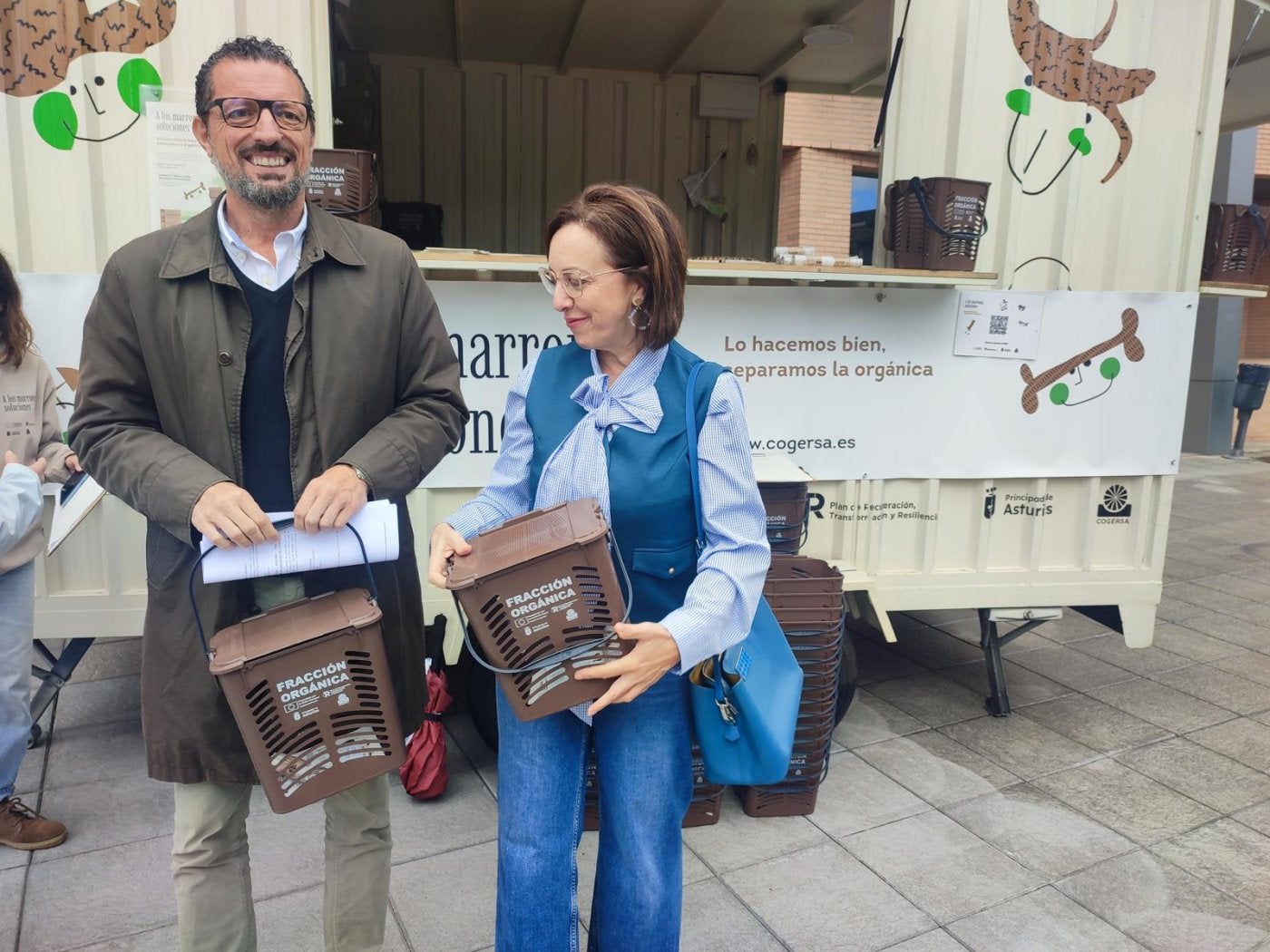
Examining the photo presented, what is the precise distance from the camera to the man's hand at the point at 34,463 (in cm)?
259

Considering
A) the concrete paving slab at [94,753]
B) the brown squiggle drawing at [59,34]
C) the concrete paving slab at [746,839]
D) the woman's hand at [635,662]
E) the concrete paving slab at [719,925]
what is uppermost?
the brown squiggle drawing at [59,34]

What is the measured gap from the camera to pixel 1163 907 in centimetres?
266

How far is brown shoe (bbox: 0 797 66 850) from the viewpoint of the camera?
9.20 feet

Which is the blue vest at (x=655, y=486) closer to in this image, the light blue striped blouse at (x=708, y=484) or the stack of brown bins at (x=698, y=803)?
the light blue striped blouse at (x=708, y=484)

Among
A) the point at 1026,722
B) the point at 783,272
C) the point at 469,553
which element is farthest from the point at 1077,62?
the point at 469,553

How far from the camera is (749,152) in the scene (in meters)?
6.37

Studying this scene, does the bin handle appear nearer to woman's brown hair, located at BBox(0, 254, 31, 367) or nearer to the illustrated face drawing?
the illustrated face drawing

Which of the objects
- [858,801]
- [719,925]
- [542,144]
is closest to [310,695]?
[719,925]

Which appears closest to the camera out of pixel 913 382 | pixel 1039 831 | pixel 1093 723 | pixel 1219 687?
pixel 1039 831

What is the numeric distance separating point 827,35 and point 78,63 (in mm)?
3750

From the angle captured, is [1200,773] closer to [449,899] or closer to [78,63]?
[449,899]

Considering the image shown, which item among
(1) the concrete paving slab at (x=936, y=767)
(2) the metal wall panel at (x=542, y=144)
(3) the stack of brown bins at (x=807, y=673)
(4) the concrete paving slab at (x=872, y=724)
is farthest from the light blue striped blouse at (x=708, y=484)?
(2) the metal wall panel at (x=542, y=144)

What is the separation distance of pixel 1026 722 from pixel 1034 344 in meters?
1.64

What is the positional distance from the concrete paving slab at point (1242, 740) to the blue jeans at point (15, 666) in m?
4.39
